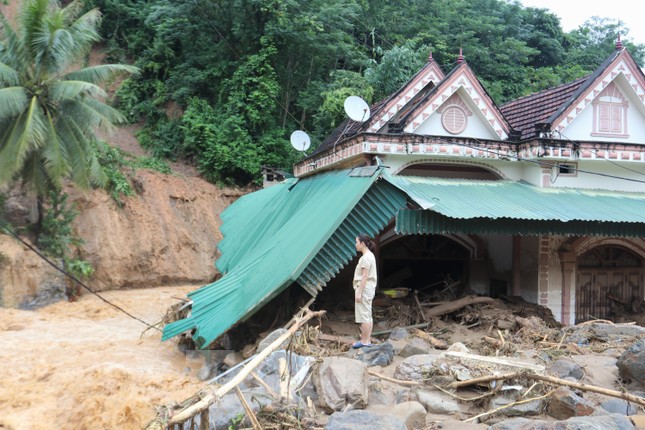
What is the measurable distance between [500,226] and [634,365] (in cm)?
351

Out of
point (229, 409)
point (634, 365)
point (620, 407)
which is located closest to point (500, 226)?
point (634, 365)

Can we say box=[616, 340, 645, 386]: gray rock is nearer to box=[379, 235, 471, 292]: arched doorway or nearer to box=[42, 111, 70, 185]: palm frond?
box=[379, 235, 471, 292]: arched doorway

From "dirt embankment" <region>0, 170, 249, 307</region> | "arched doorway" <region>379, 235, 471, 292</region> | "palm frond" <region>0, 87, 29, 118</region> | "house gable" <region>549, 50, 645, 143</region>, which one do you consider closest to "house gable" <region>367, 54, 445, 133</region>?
"arched doorway" <region>379, 235, 471, 292</region>

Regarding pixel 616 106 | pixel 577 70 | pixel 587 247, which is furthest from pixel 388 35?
pixel 587 247

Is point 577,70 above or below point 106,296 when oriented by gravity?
above

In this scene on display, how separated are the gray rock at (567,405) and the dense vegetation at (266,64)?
50.4ft

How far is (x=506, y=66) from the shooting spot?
85.6 feet

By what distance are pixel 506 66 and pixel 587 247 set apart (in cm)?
1784

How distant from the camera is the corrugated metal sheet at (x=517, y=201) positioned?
26.4ft

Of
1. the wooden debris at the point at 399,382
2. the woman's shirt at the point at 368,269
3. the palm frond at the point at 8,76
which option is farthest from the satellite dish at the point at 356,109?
the palm frond at the point at 8,76

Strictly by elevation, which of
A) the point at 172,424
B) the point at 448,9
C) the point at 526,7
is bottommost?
the point at 172,424

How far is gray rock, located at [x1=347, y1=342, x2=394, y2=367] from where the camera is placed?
6.00 m

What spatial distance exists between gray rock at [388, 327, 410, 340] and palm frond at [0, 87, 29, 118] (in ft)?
36.3

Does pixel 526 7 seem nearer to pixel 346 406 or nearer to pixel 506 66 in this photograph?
pixel 506 66
